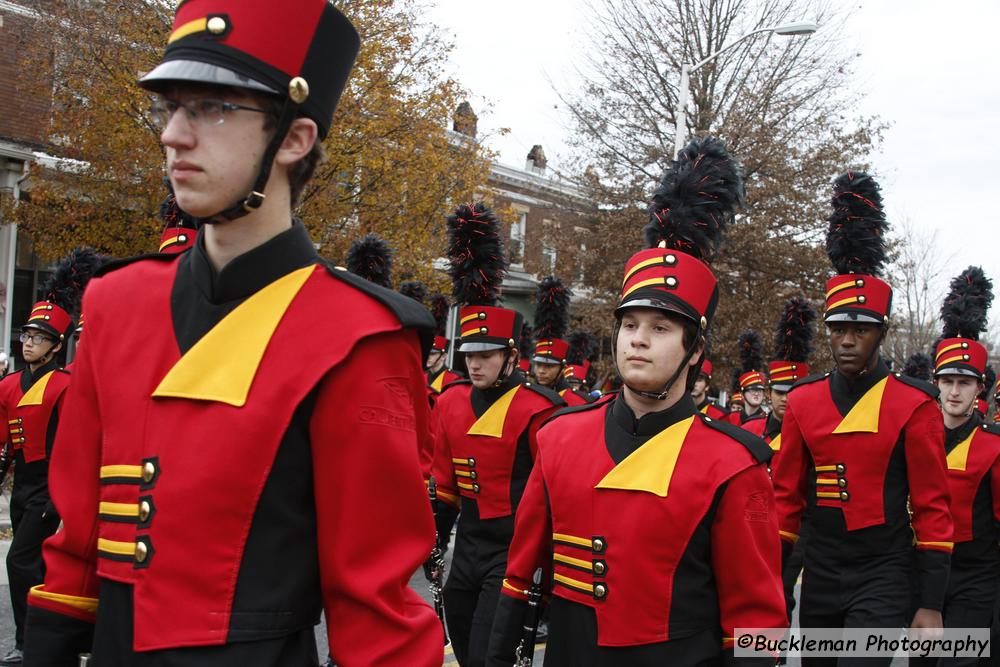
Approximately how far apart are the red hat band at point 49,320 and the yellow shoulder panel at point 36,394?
47 centimetres

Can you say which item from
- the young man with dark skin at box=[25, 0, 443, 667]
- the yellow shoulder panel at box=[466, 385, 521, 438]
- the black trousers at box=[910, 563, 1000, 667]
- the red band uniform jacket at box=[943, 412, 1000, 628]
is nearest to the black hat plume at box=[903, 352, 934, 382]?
the red band uniform jacket at box=[943, 412, 1000, 628]

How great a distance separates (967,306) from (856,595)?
3.94 metres

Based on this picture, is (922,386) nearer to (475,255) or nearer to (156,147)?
(475,255)

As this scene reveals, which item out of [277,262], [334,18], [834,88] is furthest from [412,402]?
[834,88]

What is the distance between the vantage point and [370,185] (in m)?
17.6

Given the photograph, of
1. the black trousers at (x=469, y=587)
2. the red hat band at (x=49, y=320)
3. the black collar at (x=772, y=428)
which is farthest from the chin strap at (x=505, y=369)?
the red hat band at (x=49, y=320)

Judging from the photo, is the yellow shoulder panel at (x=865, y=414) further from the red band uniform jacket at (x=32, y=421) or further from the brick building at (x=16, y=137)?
the brick building at (x=16, y=137)

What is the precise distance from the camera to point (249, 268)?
2146 mm

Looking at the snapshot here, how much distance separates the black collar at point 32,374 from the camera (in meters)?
8.14

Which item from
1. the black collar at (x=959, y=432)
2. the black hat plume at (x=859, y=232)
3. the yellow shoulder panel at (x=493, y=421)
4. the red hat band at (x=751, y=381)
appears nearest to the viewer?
the black hat plume at (x=859, y=232)

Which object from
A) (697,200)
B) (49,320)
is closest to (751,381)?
(49,320)

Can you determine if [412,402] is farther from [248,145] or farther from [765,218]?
[765,218]

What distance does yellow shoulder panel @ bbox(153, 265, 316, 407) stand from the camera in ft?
6.51

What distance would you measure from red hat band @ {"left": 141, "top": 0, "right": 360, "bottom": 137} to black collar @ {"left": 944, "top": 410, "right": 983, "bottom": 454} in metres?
6.51
